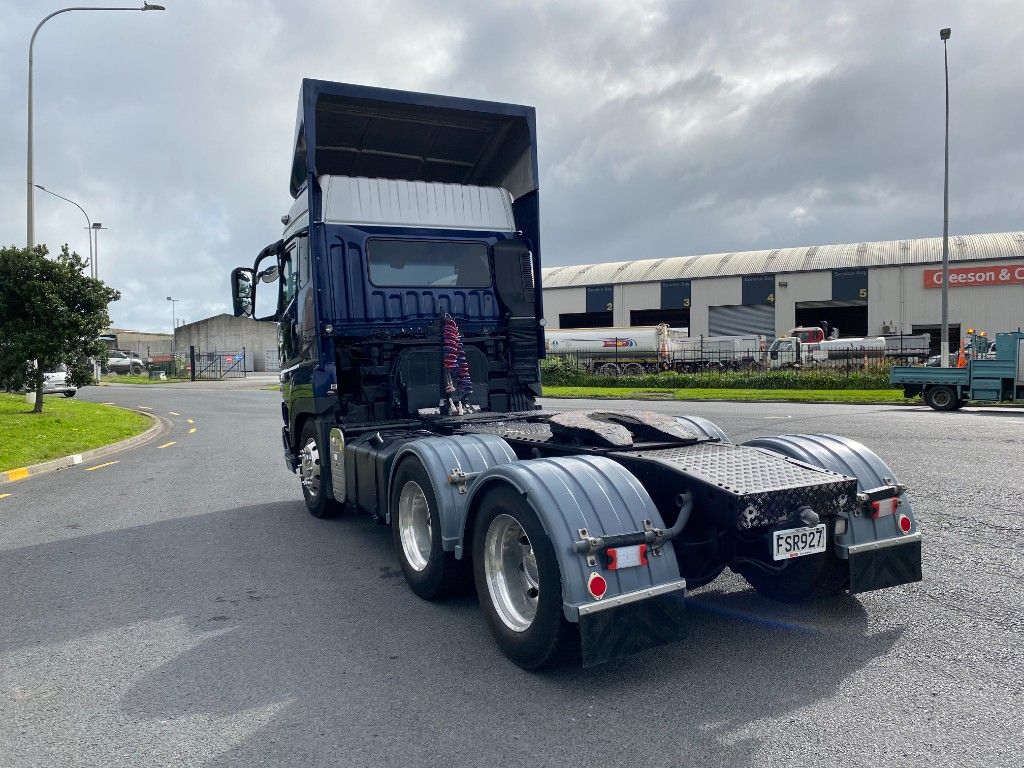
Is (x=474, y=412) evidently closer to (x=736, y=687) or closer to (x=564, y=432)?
(x=564, y=432)

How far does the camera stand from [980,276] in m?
46.4

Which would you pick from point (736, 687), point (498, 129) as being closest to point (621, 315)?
point (498, 129)

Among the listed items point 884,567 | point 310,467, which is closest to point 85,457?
point 310,467

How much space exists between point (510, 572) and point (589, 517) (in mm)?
805

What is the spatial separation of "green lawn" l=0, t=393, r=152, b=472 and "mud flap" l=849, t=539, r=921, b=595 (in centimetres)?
1184

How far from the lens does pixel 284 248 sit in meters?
8.13

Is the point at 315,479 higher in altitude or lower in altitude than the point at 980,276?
lower

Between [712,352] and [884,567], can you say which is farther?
[712,352]

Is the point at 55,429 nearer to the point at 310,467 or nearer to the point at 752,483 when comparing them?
the point at 310,467

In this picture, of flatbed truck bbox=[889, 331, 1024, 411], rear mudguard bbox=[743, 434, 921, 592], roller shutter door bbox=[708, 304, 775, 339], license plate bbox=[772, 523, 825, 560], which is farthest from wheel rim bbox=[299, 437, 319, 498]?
roller shutter door bbox=[708, 304, 775, 339]

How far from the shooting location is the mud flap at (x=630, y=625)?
335cm

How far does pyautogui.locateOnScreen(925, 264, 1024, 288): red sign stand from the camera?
1797 inches

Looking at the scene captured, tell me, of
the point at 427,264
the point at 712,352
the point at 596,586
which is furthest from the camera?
the point at 712,352

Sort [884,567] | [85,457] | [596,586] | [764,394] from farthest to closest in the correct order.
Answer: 1. [764,394]
2. [85,457]
3. [884,567]
4. [596,586]
